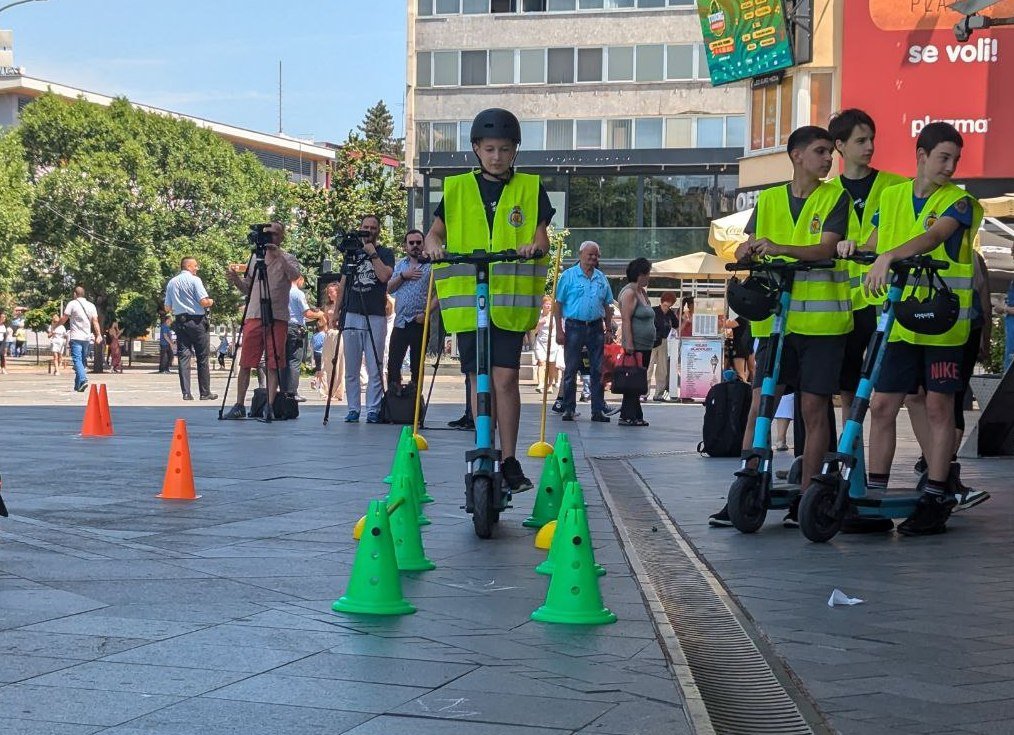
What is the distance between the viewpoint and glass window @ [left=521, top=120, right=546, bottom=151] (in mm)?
59625

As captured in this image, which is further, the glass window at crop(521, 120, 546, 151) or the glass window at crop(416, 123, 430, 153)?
the glass window at crop(416, 123, 430, 153)

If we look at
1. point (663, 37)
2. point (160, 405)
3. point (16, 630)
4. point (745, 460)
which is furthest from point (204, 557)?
point (663, 37)

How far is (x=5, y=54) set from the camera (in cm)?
10688

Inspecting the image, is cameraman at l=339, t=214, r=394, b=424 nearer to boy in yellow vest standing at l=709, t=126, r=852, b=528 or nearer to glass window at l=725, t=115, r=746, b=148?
boy in yellow vest standing at l=709, t=126, r=852, b=528

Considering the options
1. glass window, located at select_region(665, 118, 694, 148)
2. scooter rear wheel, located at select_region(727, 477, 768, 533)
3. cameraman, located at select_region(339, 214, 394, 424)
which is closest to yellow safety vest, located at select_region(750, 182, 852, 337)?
scooter rear wheel, located at select_region(727, 477, 768, 533)

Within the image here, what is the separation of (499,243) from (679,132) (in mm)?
51298

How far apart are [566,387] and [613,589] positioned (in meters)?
11.8

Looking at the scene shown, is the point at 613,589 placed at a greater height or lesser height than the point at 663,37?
lesser

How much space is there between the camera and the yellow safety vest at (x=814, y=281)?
764cm

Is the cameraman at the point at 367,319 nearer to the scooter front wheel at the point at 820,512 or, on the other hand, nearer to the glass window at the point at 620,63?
the scooter front wheel at the point at 820,512

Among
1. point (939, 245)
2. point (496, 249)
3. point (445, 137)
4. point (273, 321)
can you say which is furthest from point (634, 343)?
point (445, 137)

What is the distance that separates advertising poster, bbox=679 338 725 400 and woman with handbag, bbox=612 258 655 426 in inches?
240

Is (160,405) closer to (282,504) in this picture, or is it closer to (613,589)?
(282,504)

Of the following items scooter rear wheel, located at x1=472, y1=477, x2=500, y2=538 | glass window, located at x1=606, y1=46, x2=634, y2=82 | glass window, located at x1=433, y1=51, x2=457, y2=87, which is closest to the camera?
scooter rear wheel, located at x1=472, y1=477, x2=500, y2=538
